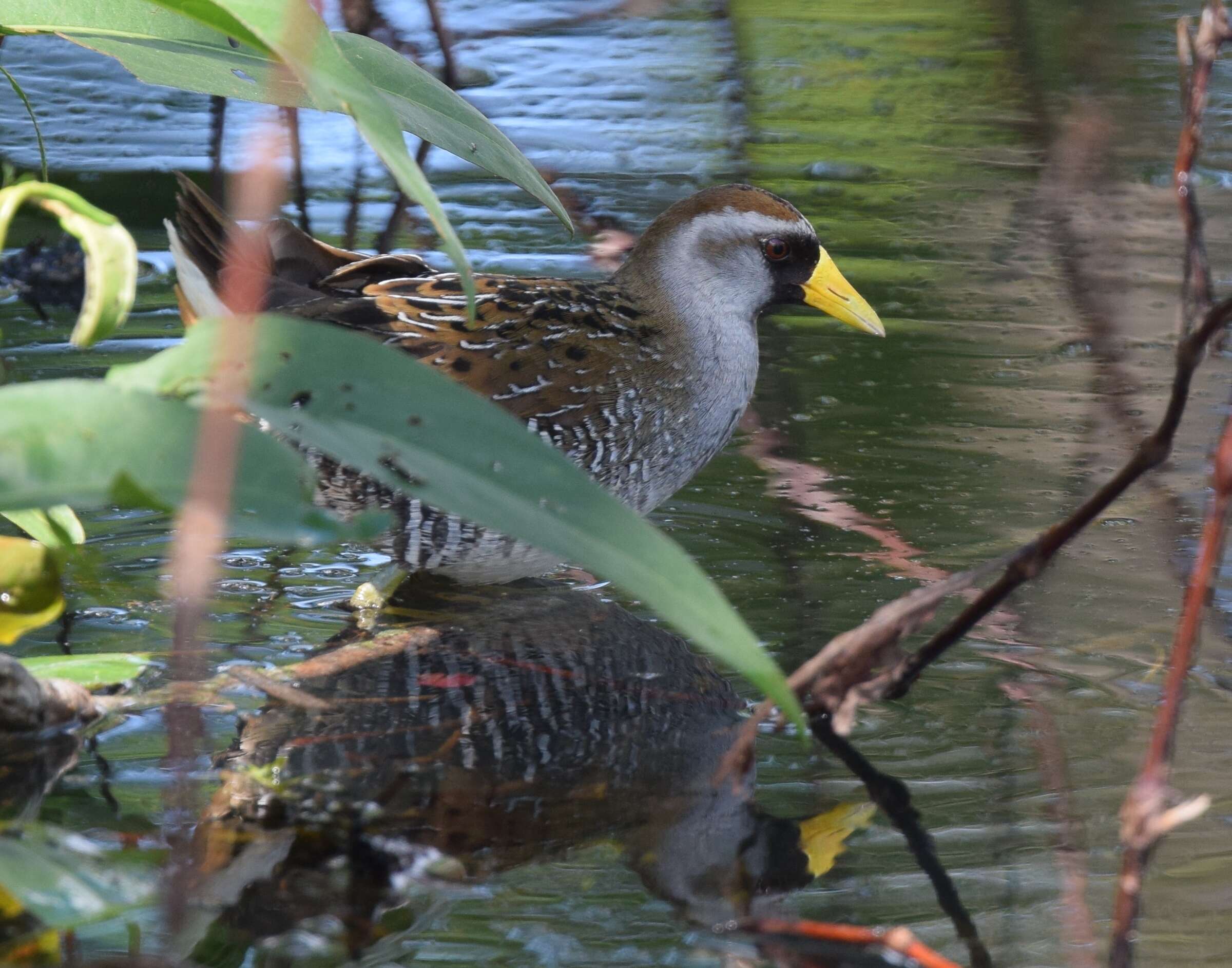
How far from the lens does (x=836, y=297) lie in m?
3.88

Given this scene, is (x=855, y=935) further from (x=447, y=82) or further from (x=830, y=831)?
(x=447, y=82)

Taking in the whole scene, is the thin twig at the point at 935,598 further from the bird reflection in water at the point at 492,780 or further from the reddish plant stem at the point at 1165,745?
the bird reflection in water at the point at 492,780

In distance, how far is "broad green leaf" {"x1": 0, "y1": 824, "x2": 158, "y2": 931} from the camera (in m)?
1.69

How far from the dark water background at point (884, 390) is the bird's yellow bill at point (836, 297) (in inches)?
12.6

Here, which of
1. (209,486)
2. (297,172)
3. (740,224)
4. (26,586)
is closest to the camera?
(209,486)

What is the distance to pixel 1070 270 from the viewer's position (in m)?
5.12

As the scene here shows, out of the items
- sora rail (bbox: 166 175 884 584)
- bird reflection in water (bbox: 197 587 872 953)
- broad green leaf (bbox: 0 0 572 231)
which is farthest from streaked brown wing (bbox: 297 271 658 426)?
broad green leaf (bbox: 0 0 572 231)

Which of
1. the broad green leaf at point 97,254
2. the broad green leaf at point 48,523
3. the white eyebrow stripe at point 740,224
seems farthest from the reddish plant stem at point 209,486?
the white eyebrow stripe at point 740,224

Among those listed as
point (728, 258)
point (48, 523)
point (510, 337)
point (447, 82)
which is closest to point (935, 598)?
point (48, 523)

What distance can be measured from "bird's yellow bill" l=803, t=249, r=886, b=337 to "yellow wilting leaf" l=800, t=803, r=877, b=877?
5.80ft

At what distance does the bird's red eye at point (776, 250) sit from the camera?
149 inches

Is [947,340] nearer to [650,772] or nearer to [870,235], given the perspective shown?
[870,235]

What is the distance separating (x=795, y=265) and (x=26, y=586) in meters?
2.25

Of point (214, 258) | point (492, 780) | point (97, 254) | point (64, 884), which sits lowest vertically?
point (492, 780)
